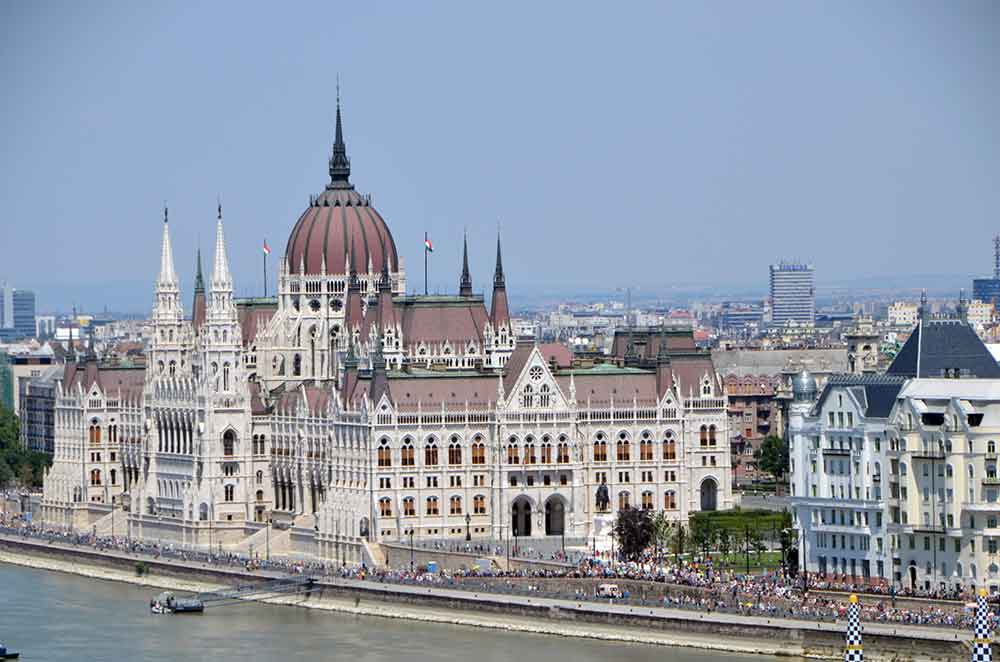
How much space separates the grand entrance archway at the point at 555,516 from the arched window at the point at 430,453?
22.7 feet

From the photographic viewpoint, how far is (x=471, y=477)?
185625mm

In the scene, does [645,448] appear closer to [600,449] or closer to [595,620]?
[600,449]

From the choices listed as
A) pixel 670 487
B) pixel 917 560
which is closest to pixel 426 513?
pixel 670 487

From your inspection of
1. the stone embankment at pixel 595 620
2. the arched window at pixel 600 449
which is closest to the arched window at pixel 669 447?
the arched window at pixel 600 449

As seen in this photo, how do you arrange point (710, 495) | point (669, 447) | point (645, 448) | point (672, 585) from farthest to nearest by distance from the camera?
point (710, 495), point (669, 447), point (645, 448), point (672, 585)

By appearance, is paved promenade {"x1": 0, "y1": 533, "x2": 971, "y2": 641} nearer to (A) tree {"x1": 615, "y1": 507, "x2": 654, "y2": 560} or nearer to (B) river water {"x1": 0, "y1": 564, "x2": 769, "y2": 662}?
(B) river water {"x1": 0, "y1": 564, "x2": 769, "y2": 662}

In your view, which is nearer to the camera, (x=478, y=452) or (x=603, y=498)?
(x=478, y=452)

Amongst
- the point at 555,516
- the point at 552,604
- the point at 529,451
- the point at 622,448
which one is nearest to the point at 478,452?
the point at 529,451

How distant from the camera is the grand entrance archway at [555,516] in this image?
18775 centimetres

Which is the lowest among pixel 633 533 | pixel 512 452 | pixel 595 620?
pixel 595 620

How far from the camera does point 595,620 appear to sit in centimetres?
15412

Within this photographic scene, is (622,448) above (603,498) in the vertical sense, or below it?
above

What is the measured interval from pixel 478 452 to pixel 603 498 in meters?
7.98

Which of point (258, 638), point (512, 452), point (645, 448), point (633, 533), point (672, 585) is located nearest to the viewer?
point (672, 585)
